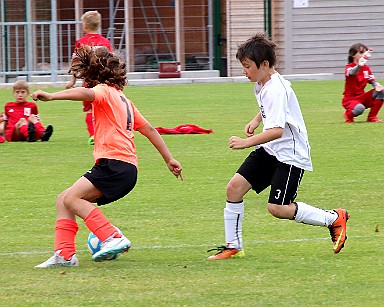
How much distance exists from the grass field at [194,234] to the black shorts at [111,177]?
0.48 metres

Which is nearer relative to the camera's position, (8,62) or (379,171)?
(379,171)

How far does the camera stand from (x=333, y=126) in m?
17.0

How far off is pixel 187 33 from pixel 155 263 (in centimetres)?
2597

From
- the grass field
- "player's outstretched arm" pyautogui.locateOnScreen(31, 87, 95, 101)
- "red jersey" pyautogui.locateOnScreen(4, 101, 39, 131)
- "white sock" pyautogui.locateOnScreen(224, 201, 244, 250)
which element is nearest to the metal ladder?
the grass field

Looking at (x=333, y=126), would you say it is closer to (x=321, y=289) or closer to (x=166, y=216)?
(x=166, y=216)

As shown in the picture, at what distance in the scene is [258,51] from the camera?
7.16 meters

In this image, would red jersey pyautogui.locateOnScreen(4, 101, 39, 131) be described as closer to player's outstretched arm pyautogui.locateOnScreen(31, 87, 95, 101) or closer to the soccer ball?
the soccer ball

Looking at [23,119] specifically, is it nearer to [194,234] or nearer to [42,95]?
[194,234]

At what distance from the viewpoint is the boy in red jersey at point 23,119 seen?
50.2 feet

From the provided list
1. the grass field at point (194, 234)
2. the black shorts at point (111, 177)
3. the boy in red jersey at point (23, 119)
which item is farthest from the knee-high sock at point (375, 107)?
the black shorts at point (111, 177)

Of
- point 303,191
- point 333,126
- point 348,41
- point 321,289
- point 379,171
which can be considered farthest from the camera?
point 348,41

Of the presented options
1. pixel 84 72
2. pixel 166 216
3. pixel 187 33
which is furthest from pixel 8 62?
pixel 84 72

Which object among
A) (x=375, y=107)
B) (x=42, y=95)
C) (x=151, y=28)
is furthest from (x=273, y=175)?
(x=151, y=28)

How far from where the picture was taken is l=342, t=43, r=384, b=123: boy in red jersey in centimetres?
1752
